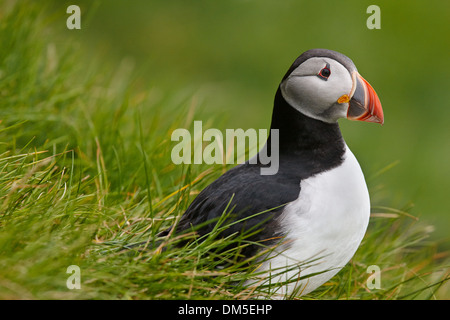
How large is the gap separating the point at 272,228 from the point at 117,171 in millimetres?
1519

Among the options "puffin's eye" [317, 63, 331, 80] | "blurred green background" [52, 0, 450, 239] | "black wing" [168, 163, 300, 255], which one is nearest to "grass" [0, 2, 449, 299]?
"black wing" [168, 163, 300, 255]

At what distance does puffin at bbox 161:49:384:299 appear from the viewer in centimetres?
369

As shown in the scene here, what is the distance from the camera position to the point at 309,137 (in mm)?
3994

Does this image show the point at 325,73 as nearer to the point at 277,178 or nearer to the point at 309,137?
the point at 309,137

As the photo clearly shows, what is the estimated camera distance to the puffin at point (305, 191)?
12.1 feet

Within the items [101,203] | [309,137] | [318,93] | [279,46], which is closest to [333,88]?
[318,93]

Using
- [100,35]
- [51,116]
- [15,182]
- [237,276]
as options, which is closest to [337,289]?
[237,276]

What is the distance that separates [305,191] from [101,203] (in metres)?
1.30

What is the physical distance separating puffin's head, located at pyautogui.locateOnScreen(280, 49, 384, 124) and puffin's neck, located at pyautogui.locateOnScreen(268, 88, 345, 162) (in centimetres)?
9

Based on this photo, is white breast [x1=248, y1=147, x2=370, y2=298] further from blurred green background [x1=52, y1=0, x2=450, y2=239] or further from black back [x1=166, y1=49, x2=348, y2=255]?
blurred green background [x1=52, y1=0, x2=450, y2=239]

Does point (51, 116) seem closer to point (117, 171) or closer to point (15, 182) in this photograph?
point (117, 171)

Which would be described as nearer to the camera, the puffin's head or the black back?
the black back

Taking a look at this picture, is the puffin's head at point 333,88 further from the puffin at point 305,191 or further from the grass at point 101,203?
the grass at point 101,203

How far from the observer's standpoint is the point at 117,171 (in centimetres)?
479
